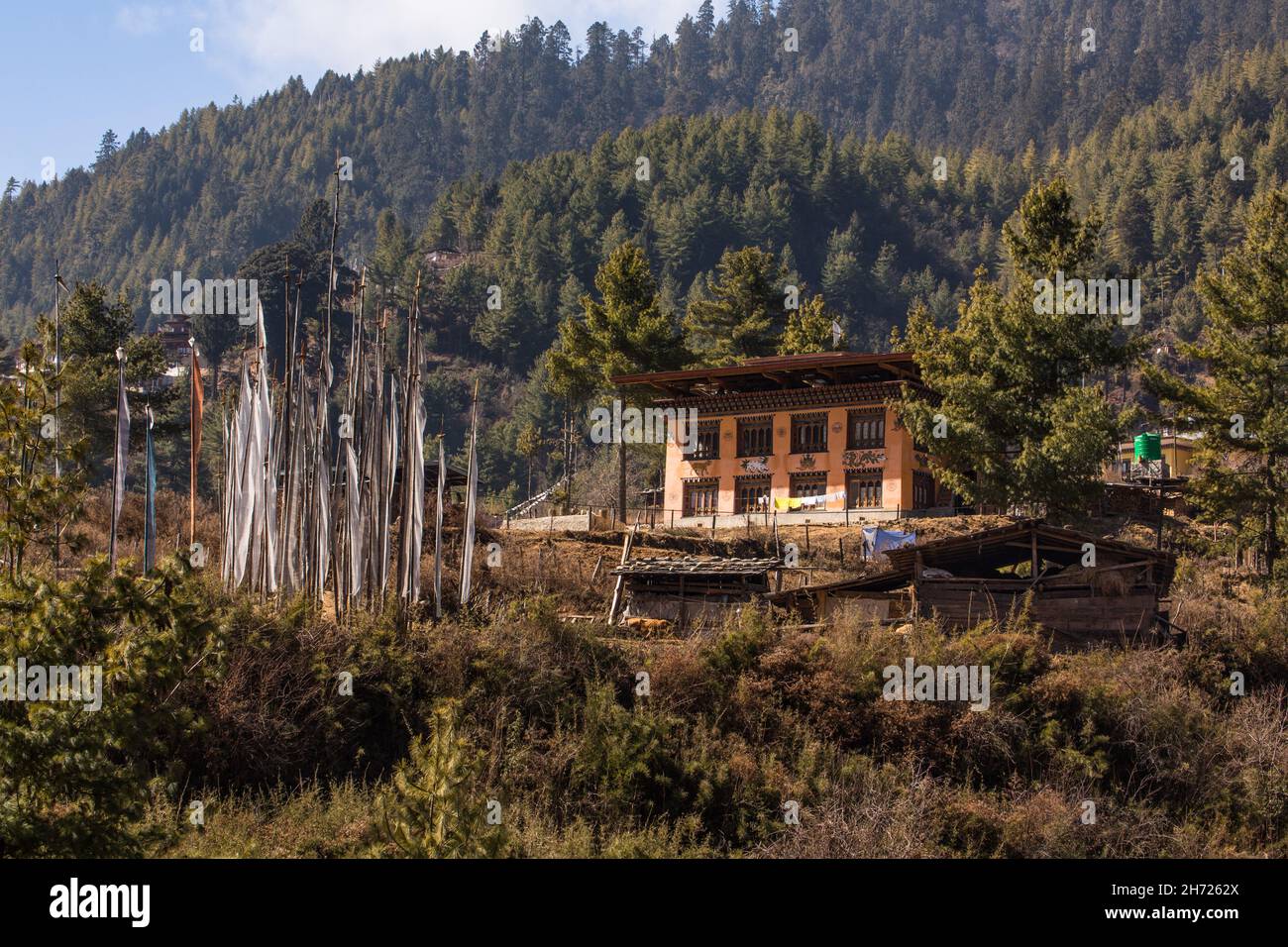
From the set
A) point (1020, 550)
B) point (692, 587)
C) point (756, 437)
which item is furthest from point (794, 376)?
point (1020, 550)

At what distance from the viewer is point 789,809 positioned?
102ft

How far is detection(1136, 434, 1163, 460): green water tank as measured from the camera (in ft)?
228

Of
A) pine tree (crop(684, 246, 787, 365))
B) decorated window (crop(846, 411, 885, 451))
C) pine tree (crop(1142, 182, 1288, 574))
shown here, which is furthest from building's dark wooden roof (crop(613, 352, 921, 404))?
pine tree (crop(1142, 182, 1288, 574))

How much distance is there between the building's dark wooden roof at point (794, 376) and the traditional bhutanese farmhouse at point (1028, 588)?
20864 mm

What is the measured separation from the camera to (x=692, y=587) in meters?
39.7

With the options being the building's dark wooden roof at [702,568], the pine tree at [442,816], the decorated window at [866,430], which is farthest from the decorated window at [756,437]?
the pine tree at [442,816]

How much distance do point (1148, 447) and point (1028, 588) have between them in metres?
35.7

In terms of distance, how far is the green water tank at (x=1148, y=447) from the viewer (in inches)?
2731

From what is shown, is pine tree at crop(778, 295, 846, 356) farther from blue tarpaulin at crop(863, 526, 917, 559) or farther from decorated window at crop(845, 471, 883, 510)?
blue tarpaulin at crop(863, 526, 917, 559)

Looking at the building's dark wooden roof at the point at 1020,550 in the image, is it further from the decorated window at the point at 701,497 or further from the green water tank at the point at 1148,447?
the green water tank at the point at 1148,447

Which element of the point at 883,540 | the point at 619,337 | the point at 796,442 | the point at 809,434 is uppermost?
the point at 619,337

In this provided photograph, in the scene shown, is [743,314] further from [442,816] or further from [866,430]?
[442,816]

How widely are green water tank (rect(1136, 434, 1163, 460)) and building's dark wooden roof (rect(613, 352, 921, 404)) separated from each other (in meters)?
14.3

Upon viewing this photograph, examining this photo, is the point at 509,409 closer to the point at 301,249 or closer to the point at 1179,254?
the point at 301,249
